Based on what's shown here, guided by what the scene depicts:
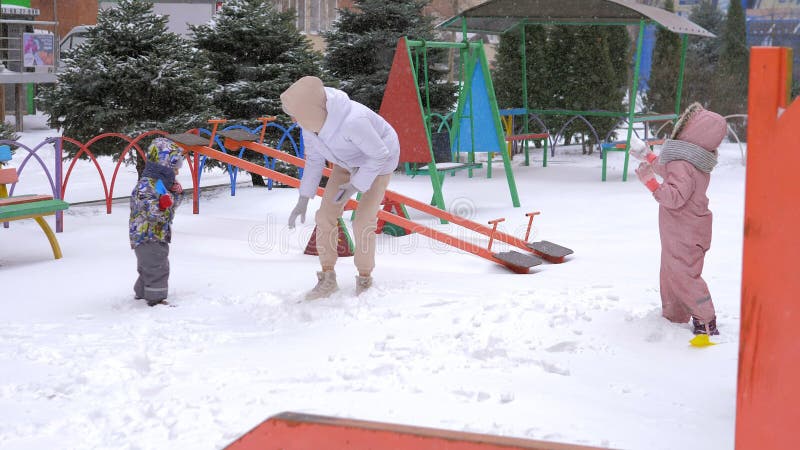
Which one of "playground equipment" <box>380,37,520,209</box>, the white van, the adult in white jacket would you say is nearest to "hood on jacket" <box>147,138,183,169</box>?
the adult in white jacket

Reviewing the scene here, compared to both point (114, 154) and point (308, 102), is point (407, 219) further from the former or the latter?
point (114, 154)

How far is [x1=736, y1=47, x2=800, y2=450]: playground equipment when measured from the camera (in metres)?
1.75

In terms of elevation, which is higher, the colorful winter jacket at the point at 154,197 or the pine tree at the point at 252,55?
the pine tree at the point at 252,55

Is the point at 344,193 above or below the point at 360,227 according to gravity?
above

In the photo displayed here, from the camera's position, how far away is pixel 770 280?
5.87 feet

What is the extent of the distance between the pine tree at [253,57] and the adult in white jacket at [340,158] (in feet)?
19.0

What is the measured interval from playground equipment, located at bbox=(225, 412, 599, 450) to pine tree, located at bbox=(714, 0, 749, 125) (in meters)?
17.6

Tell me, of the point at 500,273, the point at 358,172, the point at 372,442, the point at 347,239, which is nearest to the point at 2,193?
the point at 347,239

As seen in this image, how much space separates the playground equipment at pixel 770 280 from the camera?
68.7 inches

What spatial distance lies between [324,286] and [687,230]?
7.36ft

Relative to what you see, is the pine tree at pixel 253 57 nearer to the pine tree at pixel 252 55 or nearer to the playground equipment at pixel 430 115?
the pine tree at pixel 252 55

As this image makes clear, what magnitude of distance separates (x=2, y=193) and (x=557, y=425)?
5726 mm

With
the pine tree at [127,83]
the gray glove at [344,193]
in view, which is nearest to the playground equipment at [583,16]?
the pine tree at [127,83]

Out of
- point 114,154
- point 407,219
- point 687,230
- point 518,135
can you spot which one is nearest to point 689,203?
point 687,230
